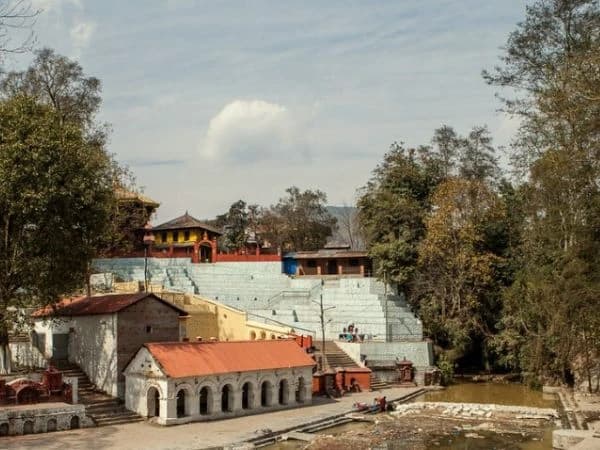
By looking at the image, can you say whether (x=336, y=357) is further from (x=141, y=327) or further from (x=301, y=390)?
(x=141, y=327)

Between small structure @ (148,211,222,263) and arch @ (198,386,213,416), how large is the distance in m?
23.2

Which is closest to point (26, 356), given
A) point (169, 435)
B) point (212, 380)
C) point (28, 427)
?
point (28, 427)

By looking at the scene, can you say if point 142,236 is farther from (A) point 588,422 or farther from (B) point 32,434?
(A) point 588,422

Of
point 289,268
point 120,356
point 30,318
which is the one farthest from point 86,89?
point 289,268

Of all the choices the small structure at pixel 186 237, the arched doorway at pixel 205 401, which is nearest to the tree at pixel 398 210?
the small structure at pixel 186 237

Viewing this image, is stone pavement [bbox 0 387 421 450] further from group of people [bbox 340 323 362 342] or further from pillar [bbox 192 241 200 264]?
pillar [bbox 192 241 200 264]

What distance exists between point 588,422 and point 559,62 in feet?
46.2

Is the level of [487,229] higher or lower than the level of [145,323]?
higher

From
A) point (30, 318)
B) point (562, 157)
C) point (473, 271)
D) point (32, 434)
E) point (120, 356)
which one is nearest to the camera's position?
point (32, 434)

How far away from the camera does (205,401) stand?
28.2m

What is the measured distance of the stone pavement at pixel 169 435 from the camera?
2216 centimetres

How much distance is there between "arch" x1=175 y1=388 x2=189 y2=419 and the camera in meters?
26.3

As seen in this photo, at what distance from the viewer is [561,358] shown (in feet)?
96.8

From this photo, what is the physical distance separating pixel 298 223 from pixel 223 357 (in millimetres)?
40924
